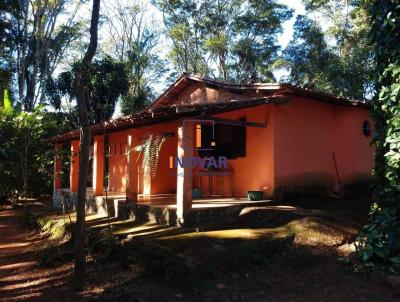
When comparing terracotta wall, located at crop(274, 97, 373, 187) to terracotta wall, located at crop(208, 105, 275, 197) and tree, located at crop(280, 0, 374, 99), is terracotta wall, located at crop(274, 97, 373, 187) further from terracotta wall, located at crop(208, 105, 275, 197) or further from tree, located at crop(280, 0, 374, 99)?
tree, located at crop(280, 0, 374, 99)

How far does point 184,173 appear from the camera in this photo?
7.89 m

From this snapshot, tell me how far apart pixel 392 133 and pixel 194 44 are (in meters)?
22.8

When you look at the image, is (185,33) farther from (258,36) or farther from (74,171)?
(74,171)

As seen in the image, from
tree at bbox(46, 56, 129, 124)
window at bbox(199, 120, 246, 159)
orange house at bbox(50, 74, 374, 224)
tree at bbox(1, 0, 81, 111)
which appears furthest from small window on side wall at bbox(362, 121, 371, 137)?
tree at bbox(1, 0, 81, 111)

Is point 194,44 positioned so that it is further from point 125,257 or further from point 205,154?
point 125,257

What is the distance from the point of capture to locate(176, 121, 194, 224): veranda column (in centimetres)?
792

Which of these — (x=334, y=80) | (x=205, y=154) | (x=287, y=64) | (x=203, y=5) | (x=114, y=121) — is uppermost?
(x=203, y=5)

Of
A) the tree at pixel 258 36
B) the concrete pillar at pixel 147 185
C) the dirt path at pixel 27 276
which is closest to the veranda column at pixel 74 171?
the concrete pillar at pixel 147 185

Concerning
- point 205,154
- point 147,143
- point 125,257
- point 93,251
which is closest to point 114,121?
point 147,143

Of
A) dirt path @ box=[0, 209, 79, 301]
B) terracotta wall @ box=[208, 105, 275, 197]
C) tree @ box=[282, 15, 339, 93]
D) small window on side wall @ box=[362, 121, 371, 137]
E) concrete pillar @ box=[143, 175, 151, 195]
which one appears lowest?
dirt path @ box=[0, 209, 79, 301]

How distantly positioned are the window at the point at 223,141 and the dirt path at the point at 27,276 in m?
4.88

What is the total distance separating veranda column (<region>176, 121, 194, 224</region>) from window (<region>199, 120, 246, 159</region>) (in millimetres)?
2356

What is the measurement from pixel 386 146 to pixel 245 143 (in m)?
4.43

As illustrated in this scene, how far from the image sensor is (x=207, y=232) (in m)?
7.39
